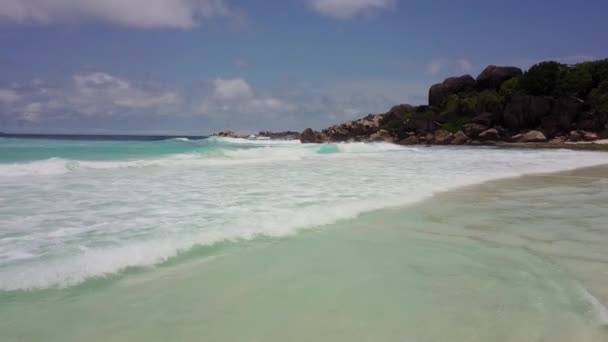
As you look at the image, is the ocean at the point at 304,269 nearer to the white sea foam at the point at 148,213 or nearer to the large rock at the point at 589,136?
the white sea foam at the point at 148,213

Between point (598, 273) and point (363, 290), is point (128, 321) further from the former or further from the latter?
point (598, 273)

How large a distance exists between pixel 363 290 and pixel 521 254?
193 cm

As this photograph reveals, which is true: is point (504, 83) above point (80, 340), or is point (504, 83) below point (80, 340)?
above

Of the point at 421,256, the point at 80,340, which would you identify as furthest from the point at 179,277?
the point at 421,256

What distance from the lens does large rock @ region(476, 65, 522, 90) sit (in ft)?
195

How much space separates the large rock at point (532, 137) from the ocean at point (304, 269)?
41.5 metres

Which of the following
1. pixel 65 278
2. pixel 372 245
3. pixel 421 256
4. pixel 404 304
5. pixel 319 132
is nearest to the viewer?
pixel 404 304

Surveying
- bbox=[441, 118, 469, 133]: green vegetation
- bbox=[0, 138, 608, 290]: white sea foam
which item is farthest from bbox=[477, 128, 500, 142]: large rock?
bbox=[0, 138, 608, 290]: white sea foam

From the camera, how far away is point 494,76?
60969 mm

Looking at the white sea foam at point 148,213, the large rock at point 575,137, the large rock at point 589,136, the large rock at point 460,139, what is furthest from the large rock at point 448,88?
the white sea foam at point 148,213

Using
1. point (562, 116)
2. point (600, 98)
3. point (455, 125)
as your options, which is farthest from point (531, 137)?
point (455, 125)

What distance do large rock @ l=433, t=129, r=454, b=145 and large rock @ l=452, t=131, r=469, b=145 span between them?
52 cm

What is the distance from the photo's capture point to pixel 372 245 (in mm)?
4457

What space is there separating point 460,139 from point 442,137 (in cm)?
245
